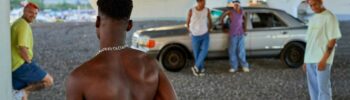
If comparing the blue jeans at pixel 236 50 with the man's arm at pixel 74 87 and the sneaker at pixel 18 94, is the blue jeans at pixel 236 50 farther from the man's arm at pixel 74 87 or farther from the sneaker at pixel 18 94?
the man's arm at pixel 74 87

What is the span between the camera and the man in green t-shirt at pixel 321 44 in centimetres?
471

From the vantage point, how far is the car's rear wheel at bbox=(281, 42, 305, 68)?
973 centimetres

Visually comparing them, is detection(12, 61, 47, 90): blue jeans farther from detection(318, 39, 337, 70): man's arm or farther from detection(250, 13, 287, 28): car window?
detection(250, 13, 287, 28): car window

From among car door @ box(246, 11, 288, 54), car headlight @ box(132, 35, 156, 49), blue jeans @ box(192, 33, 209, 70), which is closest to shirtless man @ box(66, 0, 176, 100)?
blue jeans @ box(192, 33, 209, 70)

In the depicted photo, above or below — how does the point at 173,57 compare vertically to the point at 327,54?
below

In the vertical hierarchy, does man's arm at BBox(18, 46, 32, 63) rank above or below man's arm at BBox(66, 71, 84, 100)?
below

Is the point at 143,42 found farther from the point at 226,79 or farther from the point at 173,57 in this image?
the point at 226,79

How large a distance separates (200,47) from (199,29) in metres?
0.41

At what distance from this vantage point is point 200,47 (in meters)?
8.90

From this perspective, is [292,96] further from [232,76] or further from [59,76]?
[59,76]

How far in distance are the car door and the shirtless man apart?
7988 mm
